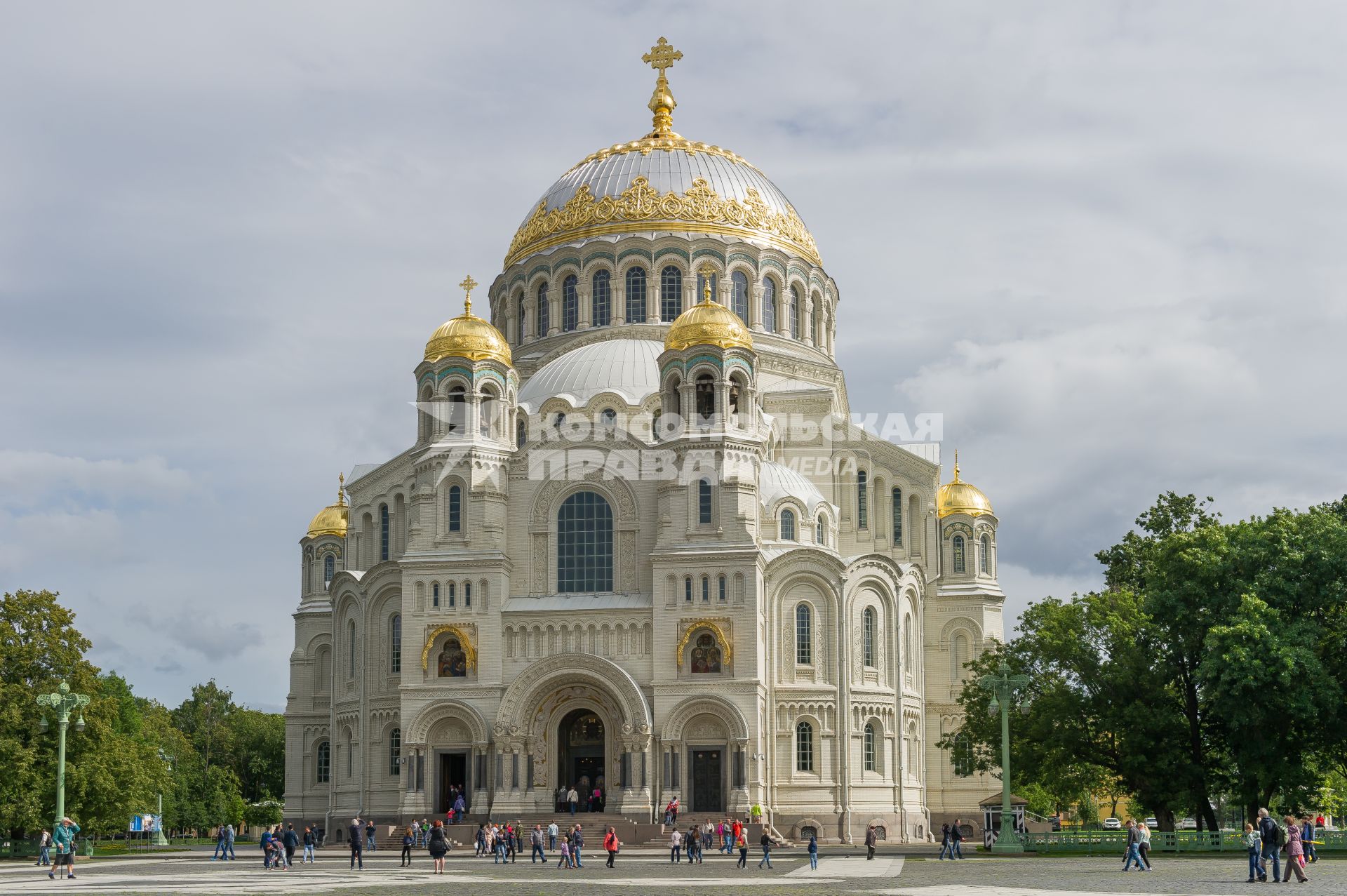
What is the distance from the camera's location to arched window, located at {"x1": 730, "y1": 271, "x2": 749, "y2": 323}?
6675 centimetres

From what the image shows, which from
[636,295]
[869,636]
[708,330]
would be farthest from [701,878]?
[636,295]

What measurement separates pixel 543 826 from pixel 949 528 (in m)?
24.0

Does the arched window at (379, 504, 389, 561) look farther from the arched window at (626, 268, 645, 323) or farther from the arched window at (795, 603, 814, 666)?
the arched window at (795, 603, 814, 666)

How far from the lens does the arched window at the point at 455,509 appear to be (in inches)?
2169

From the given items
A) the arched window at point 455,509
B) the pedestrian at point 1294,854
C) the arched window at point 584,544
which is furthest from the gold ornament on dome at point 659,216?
the pedestrian at point 1294,854

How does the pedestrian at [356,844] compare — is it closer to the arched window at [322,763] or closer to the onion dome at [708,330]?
the onion dome at [708,330]

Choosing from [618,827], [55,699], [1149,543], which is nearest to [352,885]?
[55,699]

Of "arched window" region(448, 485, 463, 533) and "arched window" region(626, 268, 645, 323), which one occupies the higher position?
"arched window" region(626, 268, 645, 323)

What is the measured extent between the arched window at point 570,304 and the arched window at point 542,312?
2.20 feet

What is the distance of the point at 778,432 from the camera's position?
207 feet

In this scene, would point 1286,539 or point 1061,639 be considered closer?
point 1286,539

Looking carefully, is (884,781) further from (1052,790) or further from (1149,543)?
(1149,543)

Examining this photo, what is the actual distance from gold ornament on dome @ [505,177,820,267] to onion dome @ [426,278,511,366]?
39.9ft

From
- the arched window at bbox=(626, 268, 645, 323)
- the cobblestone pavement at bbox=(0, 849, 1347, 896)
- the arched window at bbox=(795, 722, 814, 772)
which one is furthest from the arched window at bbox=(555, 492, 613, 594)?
the arched window at bbox=(626, 268, 645, 323)
